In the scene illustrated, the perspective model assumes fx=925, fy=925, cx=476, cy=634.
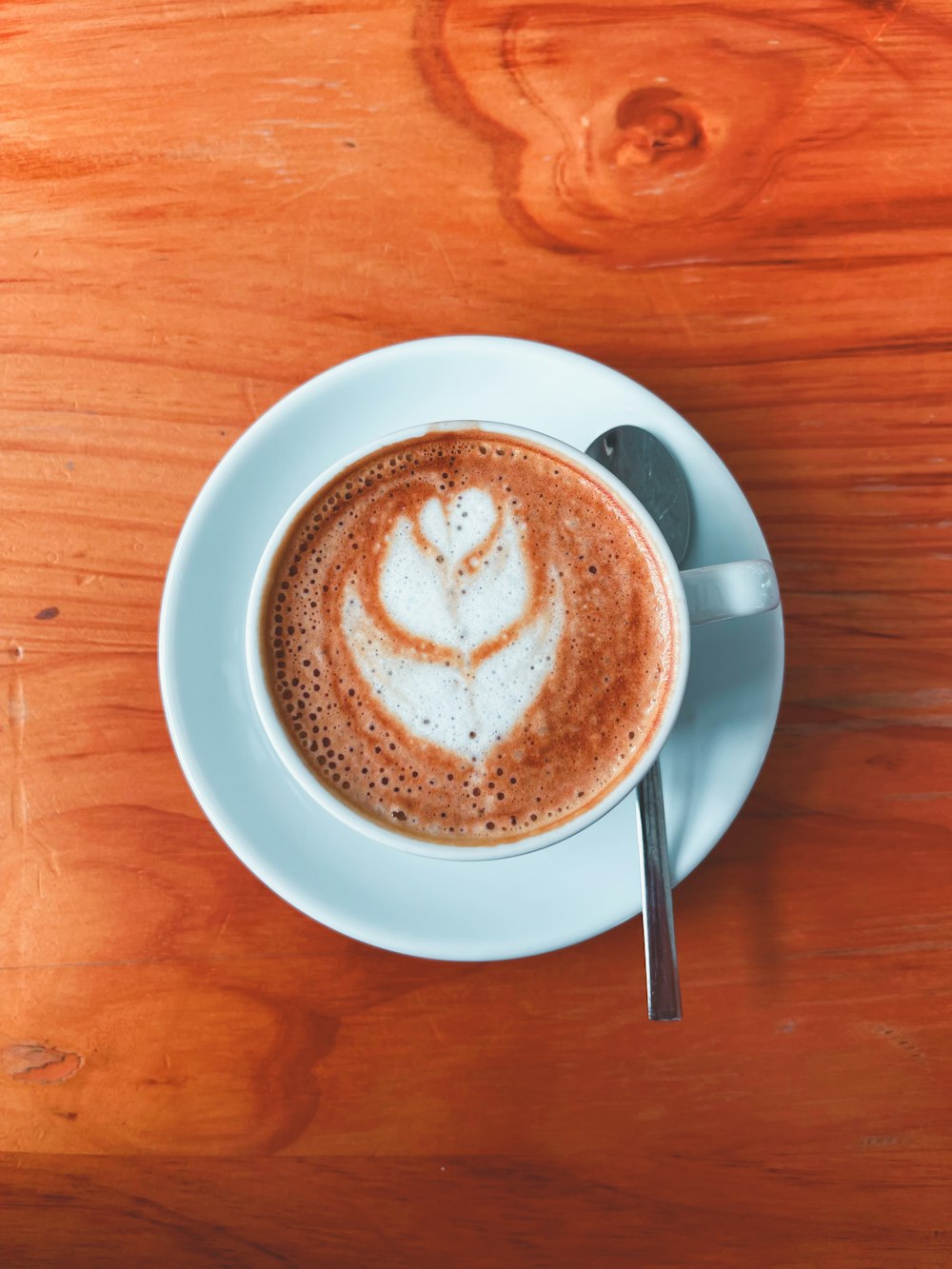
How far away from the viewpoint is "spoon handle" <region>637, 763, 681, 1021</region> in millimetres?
1157

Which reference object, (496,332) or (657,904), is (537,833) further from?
(496,332)

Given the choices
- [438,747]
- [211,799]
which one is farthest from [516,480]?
[211,799]

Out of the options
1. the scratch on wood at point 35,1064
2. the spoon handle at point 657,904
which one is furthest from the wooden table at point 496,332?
the spoon handle at point 657,904

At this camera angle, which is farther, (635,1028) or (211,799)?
(635,1028)

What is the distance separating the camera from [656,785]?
1.16 m

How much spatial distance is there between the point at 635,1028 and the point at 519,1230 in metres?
0.33

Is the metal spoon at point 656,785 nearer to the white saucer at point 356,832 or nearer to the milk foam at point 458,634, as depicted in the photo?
the white saucer at point 356,832

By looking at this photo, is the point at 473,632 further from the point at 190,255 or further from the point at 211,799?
the point at 190,255

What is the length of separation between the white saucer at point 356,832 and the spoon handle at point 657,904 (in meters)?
0.03

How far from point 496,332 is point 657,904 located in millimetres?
852

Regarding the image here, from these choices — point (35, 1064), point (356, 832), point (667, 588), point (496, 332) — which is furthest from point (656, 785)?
point (35, 1064)

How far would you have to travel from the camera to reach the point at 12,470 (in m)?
1.40

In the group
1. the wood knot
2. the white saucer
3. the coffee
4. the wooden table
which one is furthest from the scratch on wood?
the wood knot

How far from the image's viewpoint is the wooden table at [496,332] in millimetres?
1336
